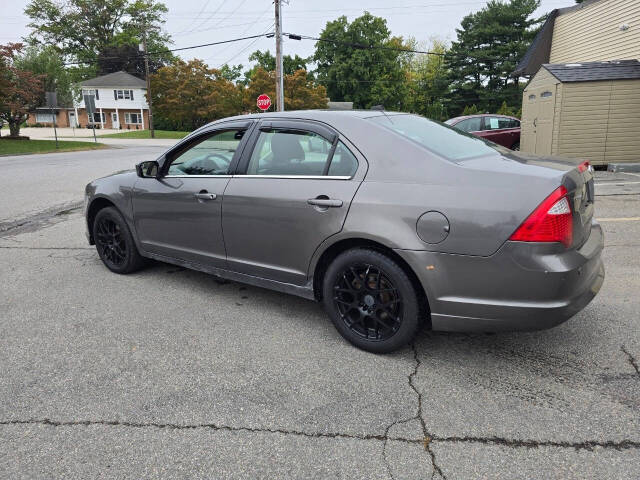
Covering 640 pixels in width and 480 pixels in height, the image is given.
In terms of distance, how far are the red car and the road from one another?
40.3ft

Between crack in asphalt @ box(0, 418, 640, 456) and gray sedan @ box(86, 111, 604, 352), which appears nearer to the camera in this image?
crack in asphalt @ box(0, 418, 640, 456)

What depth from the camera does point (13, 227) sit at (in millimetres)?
7414

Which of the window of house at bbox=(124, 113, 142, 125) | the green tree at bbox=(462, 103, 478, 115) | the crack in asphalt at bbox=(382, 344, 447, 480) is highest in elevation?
the window of house at bbox=(124, 113, 142, 125)

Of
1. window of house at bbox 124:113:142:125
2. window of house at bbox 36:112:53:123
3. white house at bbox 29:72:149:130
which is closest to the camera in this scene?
white house at bbox 29:72:149:130

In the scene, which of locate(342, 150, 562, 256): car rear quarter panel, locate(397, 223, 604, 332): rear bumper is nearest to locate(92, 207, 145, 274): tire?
locate(342, 150, 562, 256): car rear quarter panel

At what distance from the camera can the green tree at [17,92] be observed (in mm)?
31719

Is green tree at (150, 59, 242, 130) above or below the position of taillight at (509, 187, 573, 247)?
above

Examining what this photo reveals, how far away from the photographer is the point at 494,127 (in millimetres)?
15992

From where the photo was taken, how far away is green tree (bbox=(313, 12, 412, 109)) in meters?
58.6

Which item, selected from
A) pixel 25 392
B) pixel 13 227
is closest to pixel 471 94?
pixel 13 227

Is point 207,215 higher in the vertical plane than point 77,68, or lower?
lower

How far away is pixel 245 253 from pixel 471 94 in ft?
173

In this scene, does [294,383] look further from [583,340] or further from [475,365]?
[583,340]

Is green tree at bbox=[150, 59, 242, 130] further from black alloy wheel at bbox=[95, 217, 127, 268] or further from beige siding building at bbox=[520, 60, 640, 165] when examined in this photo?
black alloy wheel at bbox=[95, 217, 127, 268]
